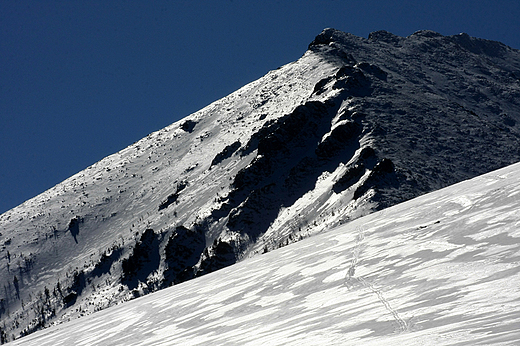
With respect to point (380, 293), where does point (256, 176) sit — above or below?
above

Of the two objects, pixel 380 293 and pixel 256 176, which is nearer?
pixel 380 293

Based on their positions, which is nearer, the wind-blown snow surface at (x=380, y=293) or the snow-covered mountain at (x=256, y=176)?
the wind-blown snow surface at (x=380, y=293)

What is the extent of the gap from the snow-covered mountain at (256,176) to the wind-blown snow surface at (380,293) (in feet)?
154

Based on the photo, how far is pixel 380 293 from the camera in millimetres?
9359

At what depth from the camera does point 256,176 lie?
92.9 m

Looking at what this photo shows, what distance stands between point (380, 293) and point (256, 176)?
83.6 m

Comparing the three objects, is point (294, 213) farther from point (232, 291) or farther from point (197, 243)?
point (232, 291)

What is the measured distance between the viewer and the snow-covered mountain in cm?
7725

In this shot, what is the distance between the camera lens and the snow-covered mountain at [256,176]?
253 ft

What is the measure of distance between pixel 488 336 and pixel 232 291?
31.5 feet

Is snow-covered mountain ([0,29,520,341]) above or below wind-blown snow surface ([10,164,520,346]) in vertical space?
above

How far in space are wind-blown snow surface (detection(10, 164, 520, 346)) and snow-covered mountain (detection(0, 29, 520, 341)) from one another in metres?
47.0

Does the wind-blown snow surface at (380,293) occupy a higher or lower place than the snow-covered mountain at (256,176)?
lower

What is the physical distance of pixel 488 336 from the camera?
19.6ft
